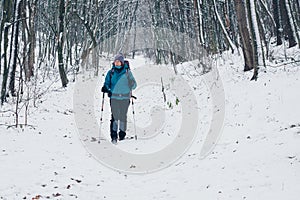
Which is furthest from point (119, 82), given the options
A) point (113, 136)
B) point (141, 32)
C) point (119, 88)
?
point (141, 32)

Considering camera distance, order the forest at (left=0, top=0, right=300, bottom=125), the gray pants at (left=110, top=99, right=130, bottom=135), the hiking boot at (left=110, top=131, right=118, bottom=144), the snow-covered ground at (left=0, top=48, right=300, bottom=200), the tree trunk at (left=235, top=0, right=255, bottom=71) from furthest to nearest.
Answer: the tree trunk at (left=235, top=0, right=255, bottom=71), the forest at (left=0, top=0, right=300, bottom=125), the gray pants at (left=110, top=99, right=130, bottom=135), the hiking boot at (left=110, top=131, right=118, bottom=144), the snow-covered ground at (left=0, top=48, right=300, bottom=200)

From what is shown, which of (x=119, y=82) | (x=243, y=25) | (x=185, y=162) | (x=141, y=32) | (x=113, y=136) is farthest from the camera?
(x=141, y=32)

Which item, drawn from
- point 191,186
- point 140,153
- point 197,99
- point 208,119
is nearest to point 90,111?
point 197,99

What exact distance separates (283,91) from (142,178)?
562 cm

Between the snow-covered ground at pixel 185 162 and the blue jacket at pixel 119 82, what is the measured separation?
3.99ft

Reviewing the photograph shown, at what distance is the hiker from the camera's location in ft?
28.6

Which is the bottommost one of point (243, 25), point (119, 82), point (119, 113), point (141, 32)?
point (119, 113)

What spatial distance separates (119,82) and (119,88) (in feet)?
0.51

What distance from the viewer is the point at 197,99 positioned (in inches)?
534

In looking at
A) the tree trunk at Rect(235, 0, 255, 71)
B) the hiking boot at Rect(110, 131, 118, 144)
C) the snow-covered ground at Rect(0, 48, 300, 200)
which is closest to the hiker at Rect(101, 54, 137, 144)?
the hiking boot at Rect(110, 131, 118, 144)

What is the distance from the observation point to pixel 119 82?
874 centimetres

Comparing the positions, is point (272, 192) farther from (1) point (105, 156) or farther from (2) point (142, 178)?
(1) point (105, 156)

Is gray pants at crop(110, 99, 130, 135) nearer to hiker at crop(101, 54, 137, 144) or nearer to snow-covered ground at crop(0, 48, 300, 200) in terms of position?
hiker at crop(101, 54, 137, 144)

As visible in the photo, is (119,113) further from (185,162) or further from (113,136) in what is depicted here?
(185,162)
